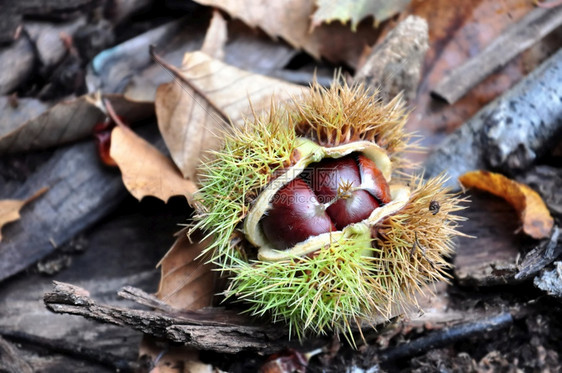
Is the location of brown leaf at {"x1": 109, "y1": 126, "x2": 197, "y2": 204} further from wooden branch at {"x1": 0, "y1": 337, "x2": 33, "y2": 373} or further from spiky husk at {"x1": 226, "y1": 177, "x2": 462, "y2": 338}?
wooden branch at {"x1": 0, "y1": 337, "x2": 33, "y2": 373}

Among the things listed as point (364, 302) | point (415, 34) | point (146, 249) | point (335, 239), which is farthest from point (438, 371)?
point (415, 34)

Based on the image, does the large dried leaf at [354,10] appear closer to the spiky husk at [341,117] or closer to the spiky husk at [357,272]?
the spiky husk at [341,117]

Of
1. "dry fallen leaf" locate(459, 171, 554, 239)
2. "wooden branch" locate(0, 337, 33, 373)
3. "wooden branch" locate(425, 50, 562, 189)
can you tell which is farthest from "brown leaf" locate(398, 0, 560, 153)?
"wooden branch" locate(0, 337, 33, 373)

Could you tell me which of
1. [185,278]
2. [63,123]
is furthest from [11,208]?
[185,278]

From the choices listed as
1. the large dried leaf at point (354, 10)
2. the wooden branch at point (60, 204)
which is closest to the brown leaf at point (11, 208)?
the wooden branch at point (60, 204)

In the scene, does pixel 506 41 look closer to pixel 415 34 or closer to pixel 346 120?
pixel 415 34
